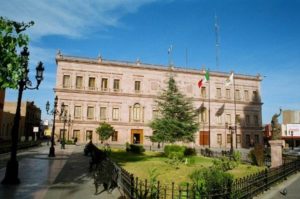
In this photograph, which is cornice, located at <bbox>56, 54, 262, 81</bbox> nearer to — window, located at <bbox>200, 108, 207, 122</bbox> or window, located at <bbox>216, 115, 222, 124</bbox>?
window, located at <bbox>200, 108, 207, 122</bbox>

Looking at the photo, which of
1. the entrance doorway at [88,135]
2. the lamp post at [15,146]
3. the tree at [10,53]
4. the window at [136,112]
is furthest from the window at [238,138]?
the tree at [10,53]

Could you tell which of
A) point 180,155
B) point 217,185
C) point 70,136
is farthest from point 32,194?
point 70,136

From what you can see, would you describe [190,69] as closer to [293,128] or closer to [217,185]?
[293,128]

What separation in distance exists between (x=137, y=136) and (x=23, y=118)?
29.1 m

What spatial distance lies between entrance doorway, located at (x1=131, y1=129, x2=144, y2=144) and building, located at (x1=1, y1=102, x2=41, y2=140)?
68.4 ft

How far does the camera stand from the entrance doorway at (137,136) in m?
52.2

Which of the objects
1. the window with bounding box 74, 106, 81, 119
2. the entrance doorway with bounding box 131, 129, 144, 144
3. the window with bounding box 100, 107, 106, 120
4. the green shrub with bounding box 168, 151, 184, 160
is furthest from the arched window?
the green shrub with bounding box 168, 151, 184, 160

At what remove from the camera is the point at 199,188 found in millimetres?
8406

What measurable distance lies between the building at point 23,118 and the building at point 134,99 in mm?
10737

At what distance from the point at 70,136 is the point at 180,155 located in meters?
26.3

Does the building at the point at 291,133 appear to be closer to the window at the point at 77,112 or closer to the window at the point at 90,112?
the window at the point at 90,112

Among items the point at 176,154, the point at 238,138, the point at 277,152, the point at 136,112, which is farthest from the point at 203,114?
the point at 277,152

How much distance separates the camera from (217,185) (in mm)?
9039

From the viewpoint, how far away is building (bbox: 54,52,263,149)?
1966 inches
